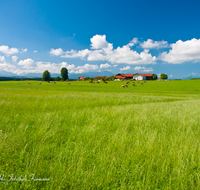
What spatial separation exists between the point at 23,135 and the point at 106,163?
2.84 meters

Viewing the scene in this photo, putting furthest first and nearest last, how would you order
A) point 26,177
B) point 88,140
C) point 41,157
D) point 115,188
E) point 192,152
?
point 88,140
point 192,152
point 41,157
point 26,177
point 115,188

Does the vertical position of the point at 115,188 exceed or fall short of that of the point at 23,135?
it falls short

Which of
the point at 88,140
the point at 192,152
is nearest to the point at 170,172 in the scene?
the point at 192,152

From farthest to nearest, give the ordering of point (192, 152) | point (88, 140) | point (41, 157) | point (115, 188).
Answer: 1. point (88, 140)
2. point (192, 152)
3. point (41, 157)
4. point (115, 188)

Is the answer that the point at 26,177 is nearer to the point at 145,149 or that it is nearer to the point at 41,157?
the point at 41,157

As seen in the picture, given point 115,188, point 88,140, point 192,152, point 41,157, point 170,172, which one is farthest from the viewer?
point 88,140

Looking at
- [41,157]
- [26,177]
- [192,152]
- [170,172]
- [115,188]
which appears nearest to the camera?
[115,188]

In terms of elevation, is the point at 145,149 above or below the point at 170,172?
above

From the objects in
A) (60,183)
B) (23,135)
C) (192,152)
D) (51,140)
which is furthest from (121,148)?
(23,135)

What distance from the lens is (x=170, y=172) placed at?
2.44m

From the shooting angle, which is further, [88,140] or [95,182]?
[88,140]

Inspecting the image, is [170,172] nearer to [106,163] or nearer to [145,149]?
[145,149]

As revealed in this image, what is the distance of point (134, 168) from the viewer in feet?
8.09

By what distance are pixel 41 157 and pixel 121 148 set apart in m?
2.01
